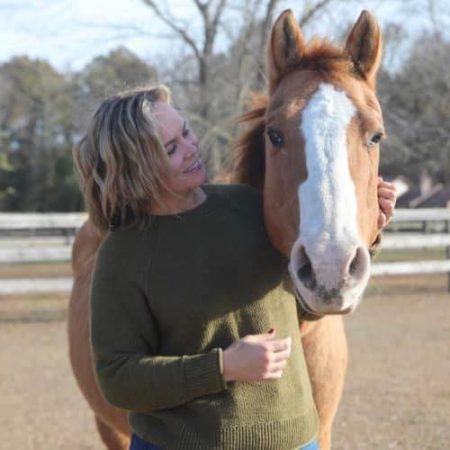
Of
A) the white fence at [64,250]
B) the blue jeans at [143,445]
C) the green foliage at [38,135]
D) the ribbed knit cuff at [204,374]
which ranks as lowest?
the green foliage at [38,135]

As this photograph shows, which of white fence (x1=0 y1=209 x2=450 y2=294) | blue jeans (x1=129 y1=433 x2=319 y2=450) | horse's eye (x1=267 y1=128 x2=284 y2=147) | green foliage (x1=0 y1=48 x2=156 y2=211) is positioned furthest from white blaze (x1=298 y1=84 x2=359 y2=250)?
green foliage (x1=0 y1=48 x2=156 y2=211)

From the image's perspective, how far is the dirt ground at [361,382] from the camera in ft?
17.6

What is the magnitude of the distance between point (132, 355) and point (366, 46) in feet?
3.89

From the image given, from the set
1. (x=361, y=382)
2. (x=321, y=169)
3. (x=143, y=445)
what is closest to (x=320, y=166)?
(x=321, y=169)

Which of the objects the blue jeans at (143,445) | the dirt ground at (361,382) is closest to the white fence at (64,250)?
the dirt ground at (361,382)

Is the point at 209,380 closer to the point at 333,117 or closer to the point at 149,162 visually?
the point at 149,162

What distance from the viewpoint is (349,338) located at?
910cm

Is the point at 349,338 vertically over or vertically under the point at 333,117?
under

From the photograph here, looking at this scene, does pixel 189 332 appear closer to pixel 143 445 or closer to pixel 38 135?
pixel 143 445

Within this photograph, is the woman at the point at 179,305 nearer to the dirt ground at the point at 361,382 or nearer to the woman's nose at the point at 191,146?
the woman's nose at the point at 191,146

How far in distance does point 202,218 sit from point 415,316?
8.81 meters

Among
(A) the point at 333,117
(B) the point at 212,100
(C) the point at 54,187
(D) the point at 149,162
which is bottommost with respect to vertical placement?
(C) the point at 54,187

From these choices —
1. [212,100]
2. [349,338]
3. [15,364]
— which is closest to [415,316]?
[349,338]

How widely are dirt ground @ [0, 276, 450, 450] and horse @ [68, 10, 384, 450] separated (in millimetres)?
2615
